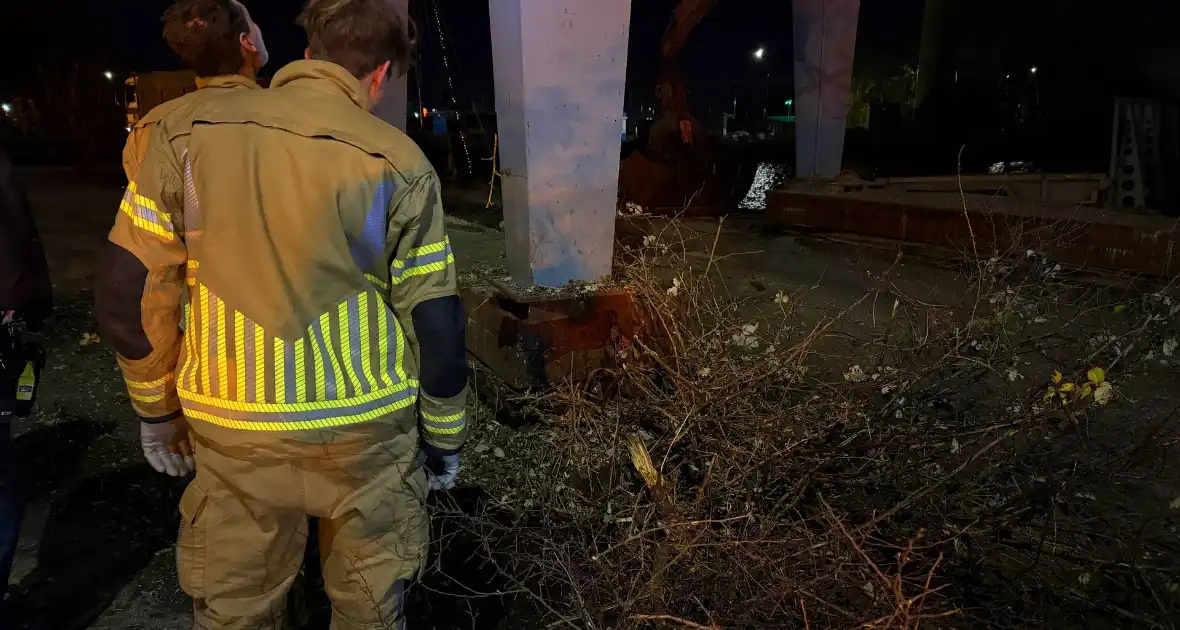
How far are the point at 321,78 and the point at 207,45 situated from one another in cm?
99

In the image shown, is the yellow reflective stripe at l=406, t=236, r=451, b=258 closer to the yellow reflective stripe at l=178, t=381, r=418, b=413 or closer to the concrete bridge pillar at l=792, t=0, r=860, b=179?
the yellow reflective stripe at l=178, t=381, r=418, b=413

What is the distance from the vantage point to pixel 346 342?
5.39ft

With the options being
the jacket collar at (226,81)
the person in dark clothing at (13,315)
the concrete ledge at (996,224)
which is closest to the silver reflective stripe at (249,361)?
the jacket collar at (226,81)

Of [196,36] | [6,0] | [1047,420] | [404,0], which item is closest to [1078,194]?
[1047,420]

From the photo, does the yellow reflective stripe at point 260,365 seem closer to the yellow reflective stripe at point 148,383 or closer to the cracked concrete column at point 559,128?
the yellow reflective stripe at point 148,383

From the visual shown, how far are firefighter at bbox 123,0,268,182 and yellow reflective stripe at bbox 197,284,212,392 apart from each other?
3.00 ft

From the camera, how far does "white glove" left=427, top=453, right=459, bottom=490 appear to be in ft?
6.45

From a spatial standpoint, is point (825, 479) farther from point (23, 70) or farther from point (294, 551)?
point (23, 70)

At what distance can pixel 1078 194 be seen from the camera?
8.90m

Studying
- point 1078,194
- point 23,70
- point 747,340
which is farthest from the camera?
point 23,70

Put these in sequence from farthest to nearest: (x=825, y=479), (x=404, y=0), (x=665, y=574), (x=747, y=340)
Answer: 1. (x=404, y=0)
2. (x=747, y=340)
3. (x=825, y=479)
4. (x=665, y=574)

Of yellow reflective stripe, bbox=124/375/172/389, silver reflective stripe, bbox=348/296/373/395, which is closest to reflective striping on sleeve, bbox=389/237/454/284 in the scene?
silver reflective stripe, bbox=348/296/373/395

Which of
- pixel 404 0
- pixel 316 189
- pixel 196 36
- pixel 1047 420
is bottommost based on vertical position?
pixel 1047 420

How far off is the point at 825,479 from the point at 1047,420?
1.01 metres
